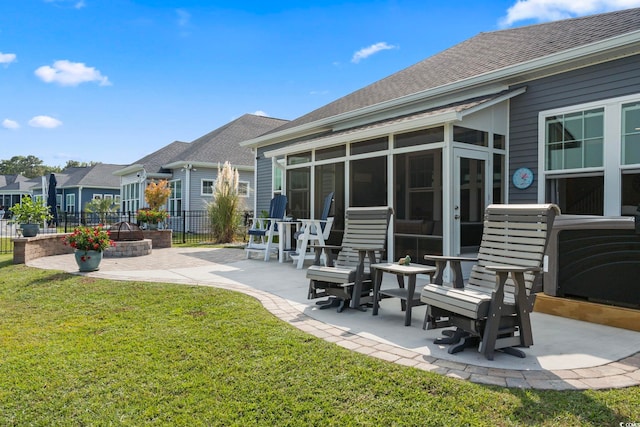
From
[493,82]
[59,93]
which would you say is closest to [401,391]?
[493,82]

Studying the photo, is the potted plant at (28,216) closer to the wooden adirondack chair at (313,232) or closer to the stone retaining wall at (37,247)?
the stone retaining wall at (37,247)

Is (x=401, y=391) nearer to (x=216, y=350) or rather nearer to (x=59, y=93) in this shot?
(x=216, y=350)

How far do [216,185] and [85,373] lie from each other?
1014 centimetres

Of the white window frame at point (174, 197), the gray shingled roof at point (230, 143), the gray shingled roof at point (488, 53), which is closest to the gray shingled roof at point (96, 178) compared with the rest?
the white window frame at point (174, 197)

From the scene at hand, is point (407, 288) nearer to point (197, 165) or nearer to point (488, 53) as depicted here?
point (488, 53)

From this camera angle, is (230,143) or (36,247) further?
(230,143)

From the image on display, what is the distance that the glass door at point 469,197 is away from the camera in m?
6.18

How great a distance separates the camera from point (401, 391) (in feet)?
8.00

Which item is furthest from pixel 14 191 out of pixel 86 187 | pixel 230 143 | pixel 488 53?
pixel 488 53

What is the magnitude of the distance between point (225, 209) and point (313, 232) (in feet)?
17.8

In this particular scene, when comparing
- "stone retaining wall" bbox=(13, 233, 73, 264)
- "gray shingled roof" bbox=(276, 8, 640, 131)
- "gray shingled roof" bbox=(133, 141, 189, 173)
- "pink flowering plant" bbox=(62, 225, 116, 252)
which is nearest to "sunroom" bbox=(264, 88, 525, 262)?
"gray shingled roof" bbox=(276, 8, 640, 131)

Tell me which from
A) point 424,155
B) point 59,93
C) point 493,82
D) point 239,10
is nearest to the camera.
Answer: point 424,155

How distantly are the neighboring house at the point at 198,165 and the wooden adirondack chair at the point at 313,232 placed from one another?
9.27m

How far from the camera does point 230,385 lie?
104 inches
